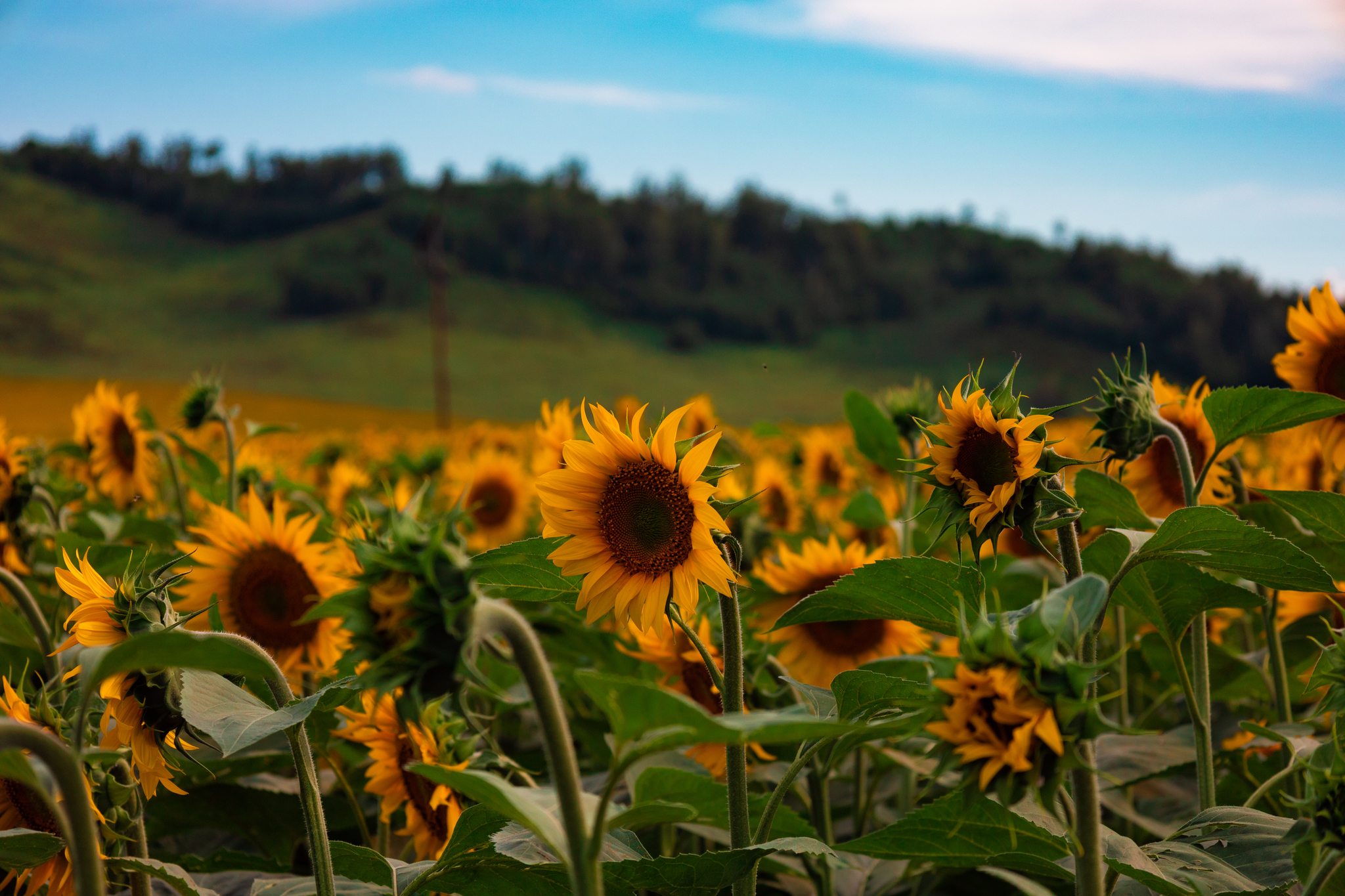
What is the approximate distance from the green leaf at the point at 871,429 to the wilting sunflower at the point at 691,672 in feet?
2.46

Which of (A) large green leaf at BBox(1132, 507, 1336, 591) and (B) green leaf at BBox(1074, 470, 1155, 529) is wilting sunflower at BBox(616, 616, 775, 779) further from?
(A) large green leaf at BBox(1132, 507, 1336, 591)

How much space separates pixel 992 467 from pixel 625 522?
605mm

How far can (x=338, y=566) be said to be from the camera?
2820 mm

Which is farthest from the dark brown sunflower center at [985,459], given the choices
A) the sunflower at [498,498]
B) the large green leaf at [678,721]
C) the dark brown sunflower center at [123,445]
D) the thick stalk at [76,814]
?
the sunflower at [498,498]

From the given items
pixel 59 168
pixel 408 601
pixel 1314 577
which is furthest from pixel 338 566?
pixel 59 168

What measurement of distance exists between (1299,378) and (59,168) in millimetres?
95809

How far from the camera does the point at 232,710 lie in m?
1.41

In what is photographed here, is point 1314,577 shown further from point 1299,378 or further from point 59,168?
point 59,168

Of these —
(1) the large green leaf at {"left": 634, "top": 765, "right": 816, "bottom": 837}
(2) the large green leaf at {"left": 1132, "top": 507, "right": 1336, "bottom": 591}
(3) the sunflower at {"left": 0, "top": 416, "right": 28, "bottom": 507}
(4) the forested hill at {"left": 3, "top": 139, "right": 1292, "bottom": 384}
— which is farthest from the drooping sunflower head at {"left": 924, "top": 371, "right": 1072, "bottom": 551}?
(4) the forested hill at {"left": 3, "top": 139, "right": 1292, "bottom": 384}

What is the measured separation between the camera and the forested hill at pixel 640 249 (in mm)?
64375

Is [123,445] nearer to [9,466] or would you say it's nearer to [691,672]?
[9,466]

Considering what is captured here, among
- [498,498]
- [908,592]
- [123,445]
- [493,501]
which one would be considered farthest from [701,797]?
[498,498]

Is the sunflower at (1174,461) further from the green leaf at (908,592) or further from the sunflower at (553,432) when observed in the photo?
the sunflower at (553,432)

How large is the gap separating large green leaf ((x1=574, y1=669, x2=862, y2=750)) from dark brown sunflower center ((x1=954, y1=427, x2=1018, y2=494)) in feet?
1.87
